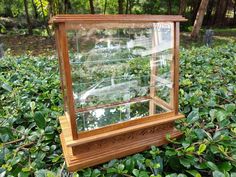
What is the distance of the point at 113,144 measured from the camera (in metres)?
1.08

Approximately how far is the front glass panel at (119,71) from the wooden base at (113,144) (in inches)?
3.3

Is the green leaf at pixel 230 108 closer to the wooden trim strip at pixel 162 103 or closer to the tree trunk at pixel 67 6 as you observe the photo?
the wooden trim strip at pixel 162 103

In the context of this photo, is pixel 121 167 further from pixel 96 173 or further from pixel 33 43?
pixel 33 43

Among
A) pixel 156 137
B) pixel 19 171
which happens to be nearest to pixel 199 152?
pixel 156 137

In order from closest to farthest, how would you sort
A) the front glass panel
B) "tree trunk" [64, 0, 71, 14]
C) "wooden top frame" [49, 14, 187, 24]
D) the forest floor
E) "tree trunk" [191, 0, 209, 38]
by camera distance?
"wooden top frame" [49, 14, 187, 24] < the front glass panel < "tree trunk" [191, 0, 209, 38] < the forest floor < "tree trunk" [64, 0, 71, 14]

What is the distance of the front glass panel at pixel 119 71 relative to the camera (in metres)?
1.06

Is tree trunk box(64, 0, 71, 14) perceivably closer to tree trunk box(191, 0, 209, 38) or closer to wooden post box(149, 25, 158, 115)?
tree trunk box(191, 0, 209, 38)

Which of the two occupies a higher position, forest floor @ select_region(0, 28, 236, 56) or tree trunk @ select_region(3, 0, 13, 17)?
tree trunk @ select_region(3, 0, 13, 17)

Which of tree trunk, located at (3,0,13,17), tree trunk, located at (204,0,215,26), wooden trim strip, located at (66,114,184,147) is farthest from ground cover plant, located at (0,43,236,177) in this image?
tree trunk, located at (204,0,215,26)

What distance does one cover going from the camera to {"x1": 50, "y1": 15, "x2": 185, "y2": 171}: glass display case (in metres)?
→ 0.95

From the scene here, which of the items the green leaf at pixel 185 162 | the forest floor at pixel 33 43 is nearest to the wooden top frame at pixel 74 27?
the green leaf at pixel 185 162

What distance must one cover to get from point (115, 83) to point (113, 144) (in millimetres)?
373

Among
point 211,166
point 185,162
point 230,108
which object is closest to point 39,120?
point 185,162

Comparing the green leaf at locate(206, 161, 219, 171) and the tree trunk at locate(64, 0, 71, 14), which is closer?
the green leaf at locate(206, 161, 219, 171)
